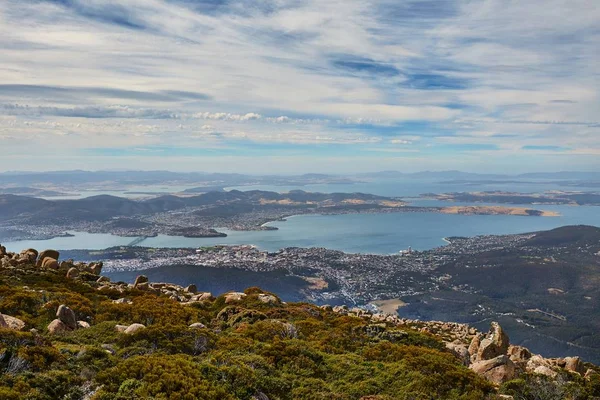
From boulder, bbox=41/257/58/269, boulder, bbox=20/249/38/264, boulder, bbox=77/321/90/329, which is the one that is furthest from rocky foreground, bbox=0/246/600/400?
boulder, bbox=20/249/38/264

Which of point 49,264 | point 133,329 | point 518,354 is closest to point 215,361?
point 133,329

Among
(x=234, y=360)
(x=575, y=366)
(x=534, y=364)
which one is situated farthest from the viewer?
(x=575, y=366)

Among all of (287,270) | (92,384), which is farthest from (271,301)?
(287,270)

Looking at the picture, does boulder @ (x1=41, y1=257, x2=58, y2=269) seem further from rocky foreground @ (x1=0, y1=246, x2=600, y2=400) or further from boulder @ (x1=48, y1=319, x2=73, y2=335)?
boulder @ (x1=48, y1=319, x2=73, y2=335)

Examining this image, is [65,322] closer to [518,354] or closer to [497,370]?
[497,370]

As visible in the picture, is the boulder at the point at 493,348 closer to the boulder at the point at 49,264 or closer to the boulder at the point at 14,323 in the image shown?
the boulder at the point at 14,323

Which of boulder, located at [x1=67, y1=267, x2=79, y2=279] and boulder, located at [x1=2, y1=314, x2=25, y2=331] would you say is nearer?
boulder, located at [x1=2, y1=314, x2=25, y2=331]
